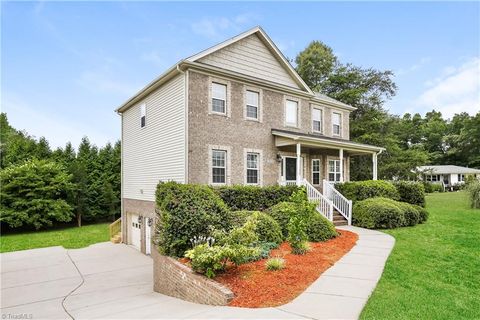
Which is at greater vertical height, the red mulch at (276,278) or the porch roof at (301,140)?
the porch roof at (301,140)

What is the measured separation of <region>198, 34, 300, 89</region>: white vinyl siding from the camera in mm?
13694

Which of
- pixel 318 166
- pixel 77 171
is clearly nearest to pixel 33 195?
pixel 77 171

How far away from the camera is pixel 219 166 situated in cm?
1318

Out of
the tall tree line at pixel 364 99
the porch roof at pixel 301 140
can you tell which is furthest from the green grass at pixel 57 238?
the tall tree line at pixel 364 99

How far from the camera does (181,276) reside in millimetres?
7336

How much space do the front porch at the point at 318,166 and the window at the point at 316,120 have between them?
1.40 metres

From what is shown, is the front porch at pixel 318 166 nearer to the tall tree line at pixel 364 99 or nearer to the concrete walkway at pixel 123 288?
the concrete walkway at pixel 123 288

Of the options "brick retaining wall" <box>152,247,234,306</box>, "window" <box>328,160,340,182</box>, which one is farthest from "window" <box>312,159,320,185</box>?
"brick retaining wall" <box>152,247,234,306</box>

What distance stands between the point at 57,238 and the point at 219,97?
1578 cm

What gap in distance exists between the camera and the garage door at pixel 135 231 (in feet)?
56.8

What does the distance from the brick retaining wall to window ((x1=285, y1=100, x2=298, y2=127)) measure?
9.75 m

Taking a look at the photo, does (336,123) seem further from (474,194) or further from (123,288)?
(123,288)

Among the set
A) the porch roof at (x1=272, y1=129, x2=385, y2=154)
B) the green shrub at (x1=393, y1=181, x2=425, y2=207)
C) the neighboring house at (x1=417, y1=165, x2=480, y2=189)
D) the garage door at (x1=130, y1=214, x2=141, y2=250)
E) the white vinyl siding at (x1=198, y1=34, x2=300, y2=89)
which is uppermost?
the white vinyl siding at (x1=198, y1=34, x2=300, y2=89)

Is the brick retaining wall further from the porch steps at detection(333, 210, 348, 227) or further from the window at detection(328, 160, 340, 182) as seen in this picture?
the window at detection(328, 160, 340, 182)
